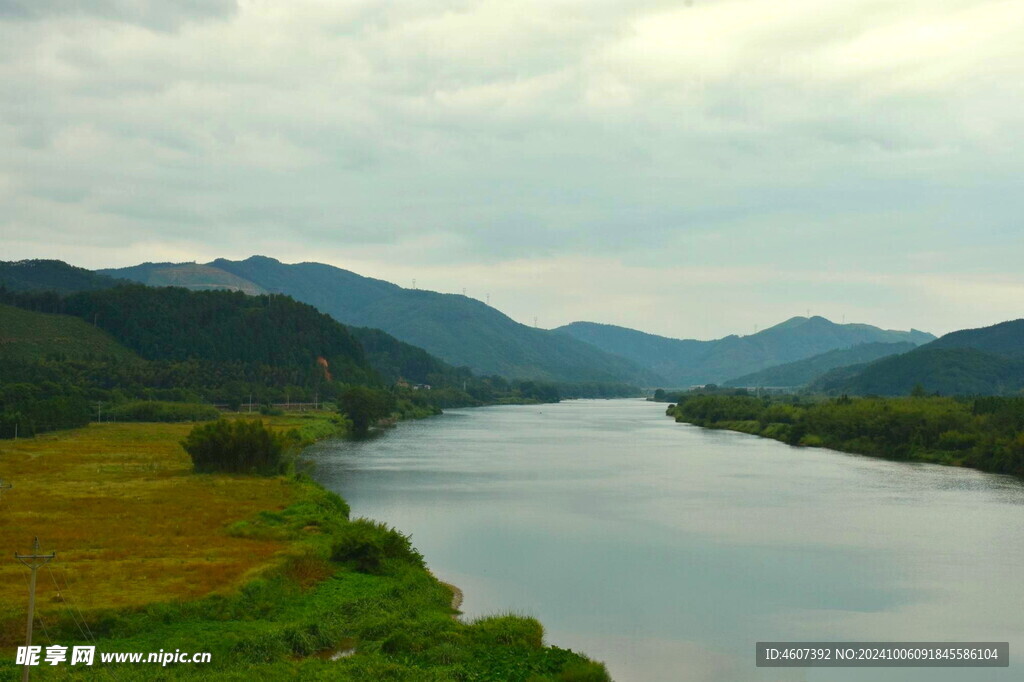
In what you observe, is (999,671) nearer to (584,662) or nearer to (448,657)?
(584,662)

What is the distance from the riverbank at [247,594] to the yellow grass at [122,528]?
0.07 meters

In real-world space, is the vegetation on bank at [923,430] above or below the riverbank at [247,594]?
above

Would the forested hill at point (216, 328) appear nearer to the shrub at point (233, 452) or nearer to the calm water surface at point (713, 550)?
the shrub at point (233, 452)

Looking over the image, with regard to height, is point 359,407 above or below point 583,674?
above

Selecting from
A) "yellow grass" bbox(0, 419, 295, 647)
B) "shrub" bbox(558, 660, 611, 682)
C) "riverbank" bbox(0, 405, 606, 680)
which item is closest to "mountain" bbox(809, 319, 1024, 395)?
"yellow grass" bbox(0, 419, 295, 647)

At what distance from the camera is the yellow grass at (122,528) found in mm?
19641

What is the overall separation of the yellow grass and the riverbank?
68mm

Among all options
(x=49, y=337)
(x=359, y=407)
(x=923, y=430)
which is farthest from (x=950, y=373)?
(x=49, y=337)

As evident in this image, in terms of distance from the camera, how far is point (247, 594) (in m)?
19.9

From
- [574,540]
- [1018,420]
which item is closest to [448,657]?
[574,540]

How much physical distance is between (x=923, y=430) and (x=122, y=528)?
60.5 metres

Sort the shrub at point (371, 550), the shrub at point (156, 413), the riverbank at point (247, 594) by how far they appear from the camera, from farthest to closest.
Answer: the shrub at point (156, 413) → the shrub at point (371, 550) → the riverbank at point (247, 594)

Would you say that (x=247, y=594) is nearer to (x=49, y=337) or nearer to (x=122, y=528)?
(x=122, y=528)

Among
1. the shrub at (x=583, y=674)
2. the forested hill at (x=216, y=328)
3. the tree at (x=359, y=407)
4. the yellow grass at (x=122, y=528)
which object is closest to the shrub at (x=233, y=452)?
the yellow grass at (x=122, y=528)
